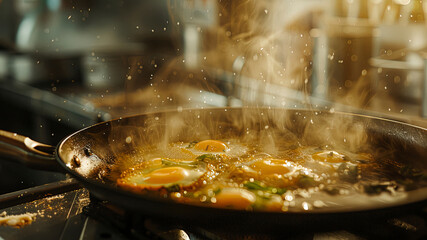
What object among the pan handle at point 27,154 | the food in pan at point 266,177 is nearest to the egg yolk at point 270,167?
the food in pan at point 266,177

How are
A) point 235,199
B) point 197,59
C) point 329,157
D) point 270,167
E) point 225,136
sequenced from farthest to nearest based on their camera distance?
point 197,59
point 225,136
point 329,157
point 270,167
point 235,199

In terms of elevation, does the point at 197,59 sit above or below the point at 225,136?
above

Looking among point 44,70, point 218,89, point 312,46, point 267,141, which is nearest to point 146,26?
point 44,70

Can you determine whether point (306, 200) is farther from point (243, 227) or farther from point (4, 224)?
point (4, 224)

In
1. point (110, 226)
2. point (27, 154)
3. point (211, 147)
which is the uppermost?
point (27, 154)

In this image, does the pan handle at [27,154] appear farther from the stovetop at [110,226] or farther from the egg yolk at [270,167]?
the egg yolk at [270,167]

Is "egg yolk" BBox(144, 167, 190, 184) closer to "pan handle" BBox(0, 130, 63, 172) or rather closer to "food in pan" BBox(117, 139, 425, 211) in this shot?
"food in pan" BBox(117, 139, 425, 211)

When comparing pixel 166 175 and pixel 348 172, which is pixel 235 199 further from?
pixel 348 172

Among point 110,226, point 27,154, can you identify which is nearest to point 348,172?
point 110,226
